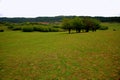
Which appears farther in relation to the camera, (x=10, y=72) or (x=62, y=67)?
(x=62, y=67)

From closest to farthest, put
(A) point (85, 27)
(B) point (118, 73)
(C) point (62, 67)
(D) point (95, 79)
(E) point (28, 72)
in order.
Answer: (D) point (95, 79) < (B) point (118, 73) < (E) point (28, 72) < (C) point (62, 67) < (A) point (85, 27)

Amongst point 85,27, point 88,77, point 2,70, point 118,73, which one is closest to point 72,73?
point 88,77

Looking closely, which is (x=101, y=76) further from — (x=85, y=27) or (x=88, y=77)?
(x=85, y=27)

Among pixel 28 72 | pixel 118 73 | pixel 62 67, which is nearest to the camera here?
pixel 118 73

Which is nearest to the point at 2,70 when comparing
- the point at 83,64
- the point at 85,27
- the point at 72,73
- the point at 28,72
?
the point at 28,72

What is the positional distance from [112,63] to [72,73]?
6035 millimetres

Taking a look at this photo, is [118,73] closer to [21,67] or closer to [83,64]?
[83,64]

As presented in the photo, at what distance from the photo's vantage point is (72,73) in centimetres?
1420

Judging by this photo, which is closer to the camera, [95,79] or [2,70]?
[95,79]

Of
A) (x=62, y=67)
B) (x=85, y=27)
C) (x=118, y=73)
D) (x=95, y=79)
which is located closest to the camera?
(x=95, y=79)

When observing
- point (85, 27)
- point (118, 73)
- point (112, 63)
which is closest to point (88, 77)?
point (118, 73)

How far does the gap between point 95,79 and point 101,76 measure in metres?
0.94

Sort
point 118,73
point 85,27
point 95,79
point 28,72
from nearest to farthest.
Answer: point 95,79 → point 118,73 → point 28,72 → point 85,27

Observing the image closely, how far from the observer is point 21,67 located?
16.9 metres
